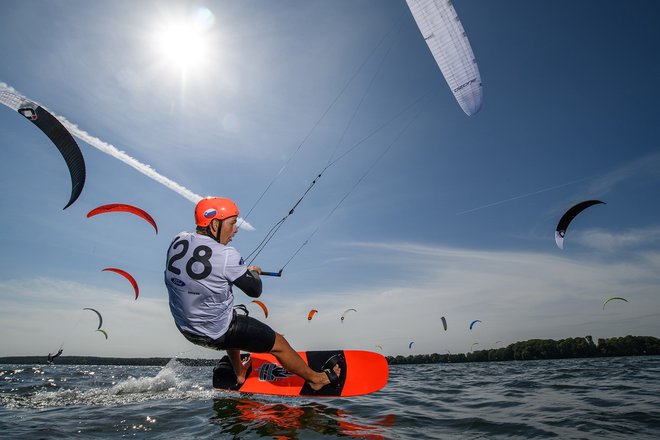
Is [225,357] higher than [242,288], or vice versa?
[242,288]

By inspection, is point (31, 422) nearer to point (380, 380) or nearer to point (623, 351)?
point (380, 380)

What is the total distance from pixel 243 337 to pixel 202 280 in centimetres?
109

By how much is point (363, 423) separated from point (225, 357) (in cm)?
357

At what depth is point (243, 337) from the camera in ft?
15.4

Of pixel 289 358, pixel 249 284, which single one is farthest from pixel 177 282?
pixel 289 358

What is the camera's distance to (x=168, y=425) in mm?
4480

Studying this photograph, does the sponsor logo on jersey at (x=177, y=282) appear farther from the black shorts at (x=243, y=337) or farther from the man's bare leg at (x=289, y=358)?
the man's bare leg at (x=289, y=358)

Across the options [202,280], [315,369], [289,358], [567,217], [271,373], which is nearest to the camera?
[202,280]

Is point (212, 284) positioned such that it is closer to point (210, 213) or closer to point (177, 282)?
point (177, 282)

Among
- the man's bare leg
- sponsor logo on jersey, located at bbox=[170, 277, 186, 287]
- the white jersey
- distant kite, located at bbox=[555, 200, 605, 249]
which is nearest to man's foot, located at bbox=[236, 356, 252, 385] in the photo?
the man's bare leg

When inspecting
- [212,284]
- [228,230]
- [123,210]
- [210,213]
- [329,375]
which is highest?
[123,210]

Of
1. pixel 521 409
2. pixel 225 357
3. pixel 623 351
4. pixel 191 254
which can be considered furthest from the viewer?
pixel 623 351

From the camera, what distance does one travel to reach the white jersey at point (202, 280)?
4289 millimetres

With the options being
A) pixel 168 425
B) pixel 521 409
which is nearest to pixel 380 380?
pixel 521 409
